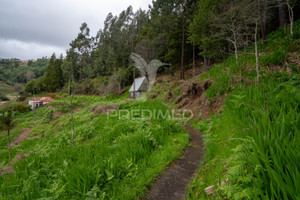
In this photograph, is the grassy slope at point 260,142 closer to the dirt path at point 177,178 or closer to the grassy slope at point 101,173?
the dirt path at point 177,178

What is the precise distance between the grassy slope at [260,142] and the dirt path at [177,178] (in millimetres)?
264

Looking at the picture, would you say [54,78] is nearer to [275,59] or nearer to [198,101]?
[198,101]

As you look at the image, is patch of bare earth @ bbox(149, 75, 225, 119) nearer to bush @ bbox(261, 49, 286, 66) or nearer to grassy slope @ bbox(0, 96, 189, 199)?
bush @ bbox(261, 49, 286, 66)

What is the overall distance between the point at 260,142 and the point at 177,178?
1993mm

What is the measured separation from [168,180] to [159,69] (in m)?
31.8

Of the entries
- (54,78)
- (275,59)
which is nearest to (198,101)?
(275,59)

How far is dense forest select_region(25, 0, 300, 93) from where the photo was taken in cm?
1007

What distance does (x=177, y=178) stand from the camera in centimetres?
312

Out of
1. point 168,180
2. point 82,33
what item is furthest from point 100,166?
point 82,33

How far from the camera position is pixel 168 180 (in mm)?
3068

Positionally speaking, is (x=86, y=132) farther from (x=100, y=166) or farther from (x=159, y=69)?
(x=159, y=69)

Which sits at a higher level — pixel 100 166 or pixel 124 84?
pixel 124 84

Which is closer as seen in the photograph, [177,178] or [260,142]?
[260,142]

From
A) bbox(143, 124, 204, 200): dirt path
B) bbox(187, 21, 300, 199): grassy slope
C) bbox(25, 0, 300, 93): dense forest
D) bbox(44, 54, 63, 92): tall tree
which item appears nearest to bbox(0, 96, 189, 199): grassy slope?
bbox(143, 124, 204, 200): dirt path
